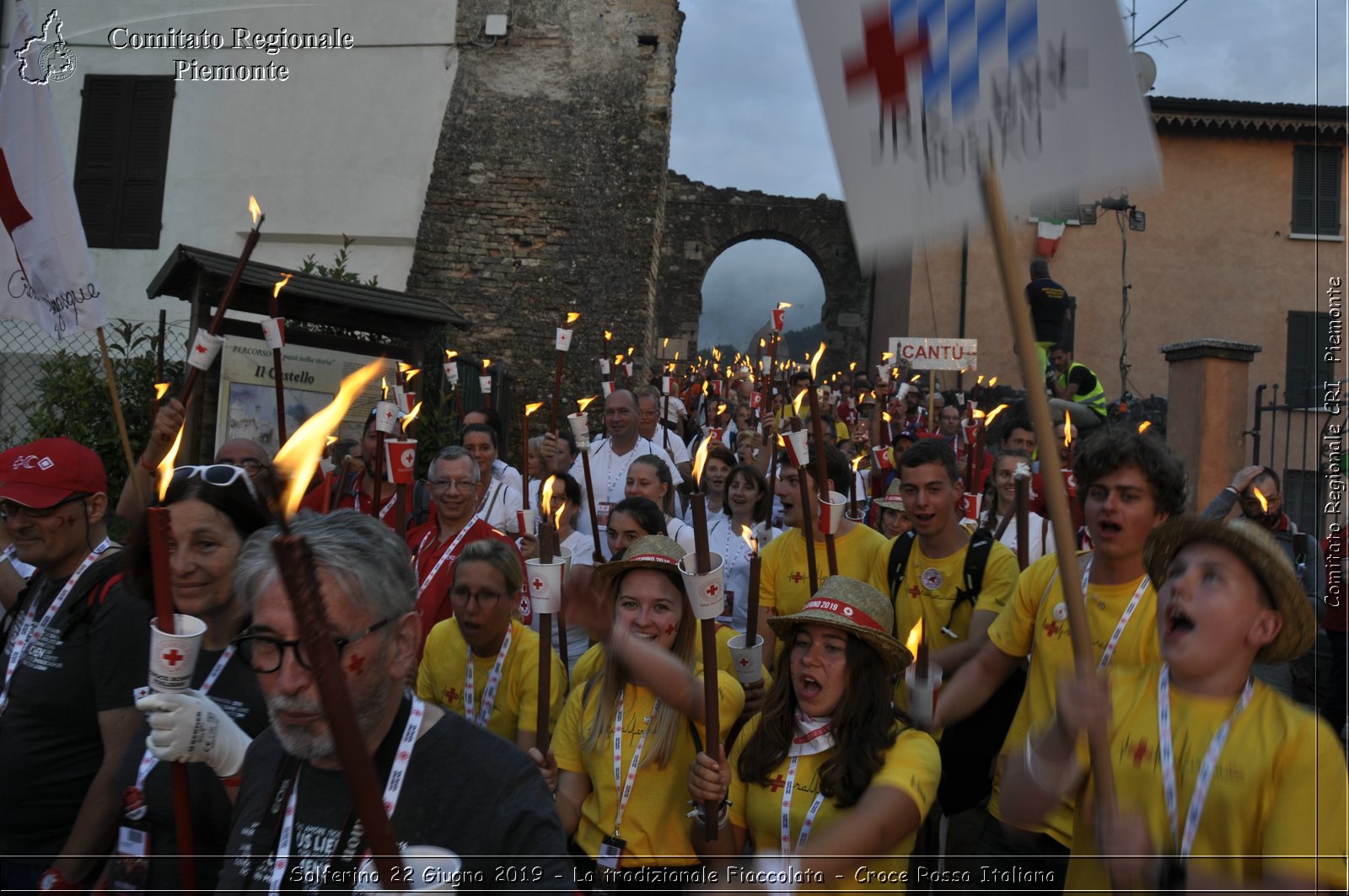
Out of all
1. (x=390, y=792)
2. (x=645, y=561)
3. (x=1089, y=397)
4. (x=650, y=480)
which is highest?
(x=1089, y=397)

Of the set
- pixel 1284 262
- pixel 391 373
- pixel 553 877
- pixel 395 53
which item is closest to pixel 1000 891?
pixel 553 877

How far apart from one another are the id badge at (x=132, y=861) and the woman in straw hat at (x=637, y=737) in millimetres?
1114

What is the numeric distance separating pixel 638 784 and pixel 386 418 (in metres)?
2.28

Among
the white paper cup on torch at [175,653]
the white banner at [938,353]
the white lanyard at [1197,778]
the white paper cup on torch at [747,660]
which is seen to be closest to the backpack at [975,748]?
the white paper cup on torch at [747,660]

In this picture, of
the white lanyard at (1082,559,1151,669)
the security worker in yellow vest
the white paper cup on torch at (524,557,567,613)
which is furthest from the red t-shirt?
the security worker in yellow vest

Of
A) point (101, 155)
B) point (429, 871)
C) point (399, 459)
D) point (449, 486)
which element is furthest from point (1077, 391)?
point (101, 155)

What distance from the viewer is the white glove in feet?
7.32

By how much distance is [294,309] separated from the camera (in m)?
10.8

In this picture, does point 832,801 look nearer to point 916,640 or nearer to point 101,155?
point 916,640

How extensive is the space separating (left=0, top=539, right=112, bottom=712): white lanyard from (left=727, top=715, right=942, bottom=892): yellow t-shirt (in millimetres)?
2003

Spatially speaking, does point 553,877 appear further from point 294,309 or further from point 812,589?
point 294,309

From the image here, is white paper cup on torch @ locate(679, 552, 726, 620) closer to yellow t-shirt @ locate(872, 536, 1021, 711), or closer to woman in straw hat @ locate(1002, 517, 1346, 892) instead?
woman in straw hat @ locate(1002, 517, 1346, 892)

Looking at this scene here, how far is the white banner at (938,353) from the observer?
12492 millimetres

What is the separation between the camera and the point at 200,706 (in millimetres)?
2301
